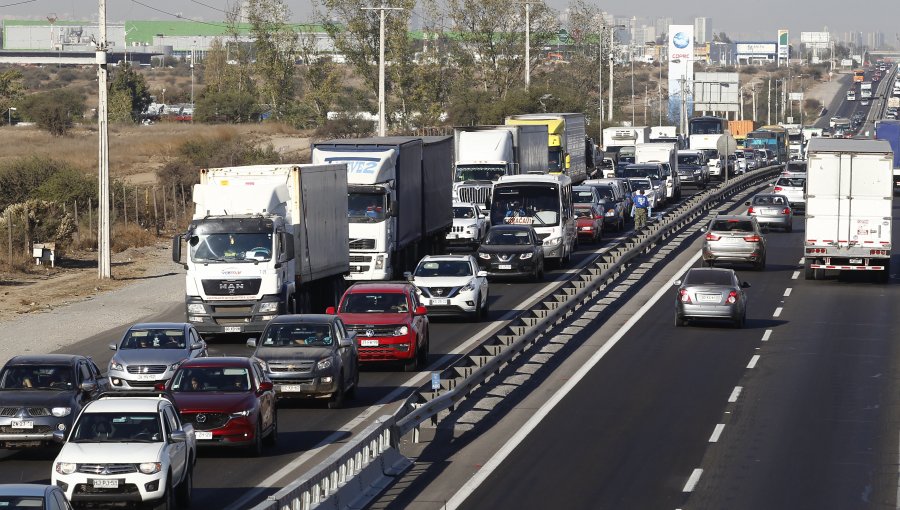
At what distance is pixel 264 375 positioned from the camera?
2089cm

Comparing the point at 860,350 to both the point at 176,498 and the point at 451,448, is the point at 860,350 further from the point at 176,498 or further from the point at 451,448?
the point at 176,498

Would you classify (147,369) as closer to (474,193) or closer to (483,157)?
(474,193)

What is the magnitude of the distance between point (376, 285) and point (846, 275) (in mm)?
22269

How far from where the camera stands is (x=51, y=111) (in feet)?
368

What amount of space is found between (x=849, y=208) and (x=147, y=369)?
25.0m

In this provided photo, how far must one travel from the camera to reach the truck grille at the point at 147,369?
2412cm

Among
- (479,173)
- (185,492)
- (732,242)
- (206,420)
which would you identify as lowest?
(185,492)

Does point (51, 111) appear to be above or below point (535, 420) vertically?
above

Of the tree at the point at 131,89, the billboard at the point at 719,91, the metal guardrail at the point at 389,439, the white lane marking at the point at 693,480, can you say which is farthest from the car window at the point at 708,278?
the billboard at the point at 719,91

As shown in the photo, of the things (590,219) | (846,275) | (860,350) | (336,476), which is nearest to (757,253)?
(846,275)

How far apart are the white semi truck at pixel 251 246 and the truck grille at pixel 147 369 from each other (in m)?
7.09

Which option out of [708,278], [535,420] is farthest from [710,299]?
[535,420]

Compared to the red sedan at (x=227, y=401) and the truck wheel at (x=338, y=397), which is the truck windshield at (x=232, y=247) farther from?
the red sedan at (x=227, y=401)

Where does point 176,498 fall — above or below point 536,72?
below
